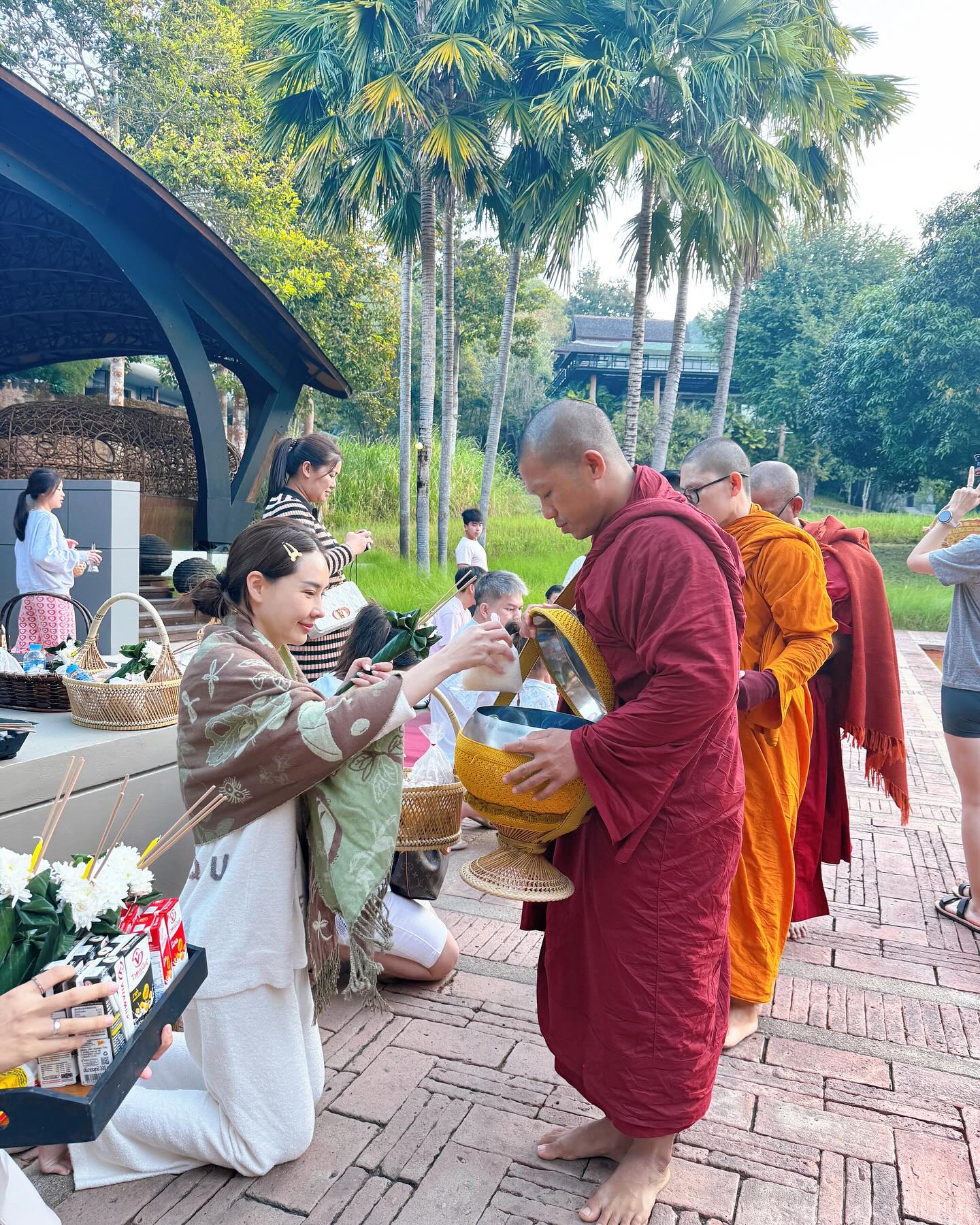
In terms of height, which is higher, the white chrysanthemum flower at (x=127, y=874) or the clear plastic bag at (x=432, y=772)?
the white chrysanthemum flower at (x=127, y=874)

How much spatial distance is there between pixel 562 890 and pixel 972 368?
22.2 meters

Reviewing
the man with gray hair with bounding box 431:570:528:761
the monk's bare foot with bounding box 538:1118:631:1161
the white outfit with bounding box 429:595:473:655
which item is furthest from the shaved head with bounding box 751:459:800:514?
the monk's bare foot with bounding box 538:1118:631:1161

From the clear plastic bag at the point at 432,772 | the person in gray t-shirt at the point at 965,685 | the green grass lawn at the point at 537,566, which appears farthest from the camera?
the green grass lawn at the point at 537,566

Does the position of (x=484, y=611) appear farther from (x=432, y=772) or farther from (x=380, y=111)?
(x=380, y=111)

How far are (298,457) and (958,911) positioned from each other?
3778 millimetres

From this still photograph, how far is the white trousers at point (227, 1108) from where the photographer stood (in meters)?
2.13

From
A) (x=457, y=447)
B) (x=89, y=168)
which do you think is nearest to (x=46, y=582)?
(x=89, y=168)

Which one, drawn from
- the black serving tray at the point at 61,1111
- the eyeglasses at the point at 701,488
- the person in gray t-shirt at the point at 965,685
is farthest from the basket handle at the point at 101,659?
the person in gray t-shirt at the point at 965,685

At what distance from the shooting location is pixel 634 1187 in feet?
6.98

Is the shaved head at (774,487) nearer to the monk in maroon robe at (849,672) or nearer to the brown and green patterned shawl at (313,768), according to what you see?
the monk in maroon robe at (849,672)

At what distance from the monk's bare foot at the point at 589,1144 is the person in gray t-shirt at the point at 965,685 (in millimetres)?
2347

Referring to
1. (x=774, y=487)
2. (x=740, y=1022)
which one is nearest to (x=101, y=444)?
(x=774, y=487)

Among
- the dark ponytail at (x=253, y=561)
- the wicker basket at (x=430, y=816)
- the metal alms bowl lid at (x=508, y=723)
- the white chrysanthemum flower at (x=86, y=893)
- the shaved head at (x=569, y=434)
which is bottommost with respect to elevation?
the wicker basket at (x=430, y=816)

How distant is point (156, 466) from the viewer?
499 inches
